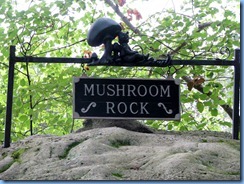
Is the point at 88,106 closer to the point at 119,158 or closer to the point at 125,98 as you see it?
the point at 125,98

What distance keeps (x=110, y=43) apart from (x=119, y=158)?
Result: 2.34 feet

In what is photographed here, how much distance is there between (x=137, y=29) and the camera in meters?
4.40

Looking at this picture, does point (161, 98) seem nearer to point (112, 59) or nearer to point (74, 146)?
point (112, 59)

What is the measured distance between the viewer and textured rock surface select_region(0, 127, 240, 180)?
5.34 ft

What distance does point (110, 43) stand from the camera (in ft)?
7.50

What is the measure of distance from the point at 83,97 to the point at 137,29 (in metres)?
2.35

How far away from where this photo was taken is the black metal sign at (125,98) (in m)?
2.15

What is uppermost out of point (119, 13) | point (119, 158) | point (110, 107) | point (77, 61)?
point (119, 13)

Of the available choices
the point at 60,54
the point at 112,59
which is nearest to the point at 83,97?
the point at 112,59

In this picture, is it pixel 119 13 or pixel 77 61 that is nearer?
pixel 77 61

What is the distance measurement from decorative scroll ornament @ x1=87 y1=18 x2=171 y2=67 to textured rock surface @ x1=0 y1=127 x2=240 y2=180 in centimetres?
37

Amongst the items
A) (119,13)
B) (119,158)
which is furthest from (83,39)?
(119,158)

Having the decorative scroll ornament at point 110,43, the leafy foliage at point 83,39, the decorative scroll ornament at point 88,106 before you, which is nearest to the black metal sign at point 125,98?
the decorative scroll ornament at point 88,106

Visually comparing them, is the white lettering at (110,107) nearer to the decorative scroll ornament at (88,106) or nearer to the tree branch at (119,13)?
the decorative scroll ornament at (88,106)
